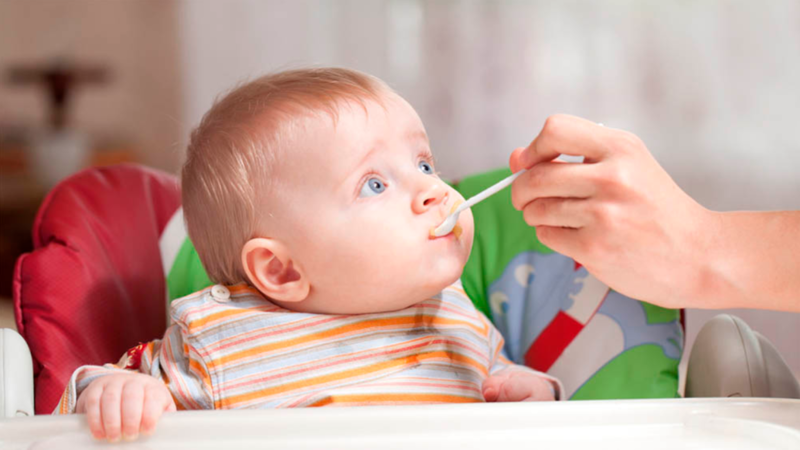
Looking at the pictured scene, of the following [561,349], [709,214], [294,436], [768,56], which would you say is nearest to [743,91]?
[768,56]

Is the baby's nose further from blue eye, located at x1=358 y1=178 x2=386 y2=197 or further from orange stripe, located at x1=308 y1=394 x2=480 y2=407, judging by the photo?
orange stripe, located at x1=308 y1=394 x2=480 y2=407

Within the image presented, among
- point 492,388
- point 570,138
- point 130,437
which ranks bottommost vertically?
point 492,388

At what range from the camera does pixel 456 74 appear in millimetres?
2570

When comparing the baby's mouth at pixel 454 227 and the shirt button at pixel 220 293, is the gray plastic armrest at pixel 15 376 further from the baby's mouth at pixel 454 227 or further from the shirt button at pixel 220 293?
the baby's mouth at pixel 454 227

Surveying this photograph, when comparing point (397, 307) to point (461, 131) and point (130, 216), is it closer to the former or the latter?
point (130, 216)

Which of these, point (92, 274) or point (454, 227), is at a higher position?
point (454, 227)

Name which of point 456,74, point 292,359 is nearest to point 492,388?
point 292,359

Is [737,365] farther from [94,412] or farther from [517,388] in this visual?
[94,412]

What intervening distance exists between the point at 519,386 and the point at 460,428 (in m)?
0.31

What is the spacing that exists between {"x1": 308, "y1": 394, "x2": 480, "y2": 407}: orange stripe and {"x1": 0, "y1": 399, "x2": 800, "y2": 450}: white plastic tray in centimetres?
19

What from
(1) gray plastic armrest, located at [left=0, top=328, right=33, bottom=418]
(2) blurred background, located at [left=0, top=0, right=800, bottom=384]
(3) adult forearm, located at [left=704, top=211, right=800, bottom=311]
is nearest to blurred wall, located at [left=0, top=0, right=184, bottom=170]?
(2) blurred background, located at [left=0, top=0, right=800, bottom=384]

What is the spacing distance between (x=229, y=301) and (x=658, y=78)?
6.39 ft

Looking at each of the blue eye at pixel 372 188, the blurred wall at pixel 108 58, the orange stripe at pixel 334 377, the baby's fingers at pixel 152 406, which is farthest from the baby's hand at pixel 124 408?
the blurred wall at pixel 108 58

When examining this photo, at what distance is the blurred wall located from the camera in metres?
3.00
